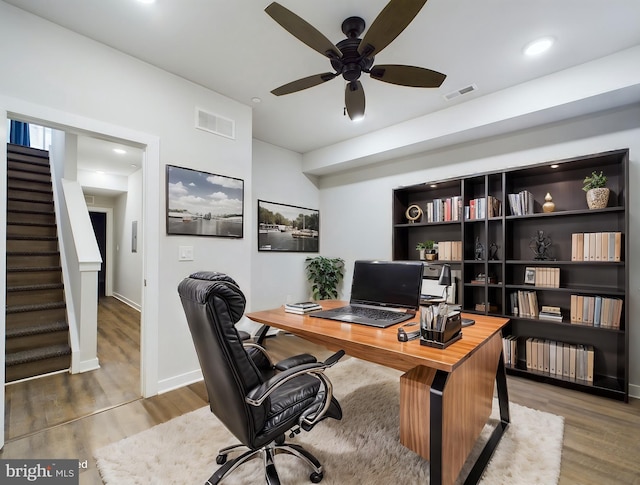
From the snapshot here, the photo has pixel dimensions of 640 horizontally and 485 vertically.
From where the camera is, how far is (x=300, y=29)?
1.66 m

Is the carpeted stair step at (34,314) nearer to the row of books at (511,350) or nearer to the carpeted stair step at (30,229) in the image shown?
the carpeted stair step at (30,229)

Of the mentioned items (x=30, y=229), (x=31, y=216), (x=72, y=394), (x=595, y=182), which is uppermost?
(x=595, y=182)

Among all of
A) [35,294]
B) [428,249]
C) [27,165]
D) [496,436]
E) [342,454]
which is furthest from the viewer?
[27,165]

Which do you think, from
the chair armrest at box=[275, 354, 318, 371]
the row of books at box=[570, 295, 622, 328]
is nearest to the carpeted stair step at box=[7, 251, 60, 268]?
the chair armrest at box=[275, 354, 318, 371]

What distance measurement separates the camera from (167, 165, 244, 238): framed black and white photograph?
271 centimetres

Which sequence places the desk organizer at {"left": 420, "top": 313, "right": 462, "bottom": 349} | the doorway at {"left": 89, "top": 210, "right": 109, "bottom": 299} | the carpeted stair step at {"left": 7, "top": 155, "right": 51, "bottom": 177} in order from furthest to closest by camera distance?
the doorway at {"left": 89, "top": 210, "right": 109, "bottom": 299}, the carpeted stair step at {"left": 7, "top": 155, "right": 51, "bottom": 177}, the desk organizer at {"left": 420, "top": 313, "right": 462, "bottom": 349}

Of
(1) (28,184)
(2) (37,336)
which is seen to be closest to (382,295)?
(2) (37,336)

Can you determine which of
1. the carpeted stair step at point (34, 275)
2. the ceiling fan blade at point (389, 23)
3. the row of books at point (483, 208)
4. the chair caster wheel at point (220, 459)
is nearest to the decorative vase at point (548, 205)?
the row of books at point (483, 208)

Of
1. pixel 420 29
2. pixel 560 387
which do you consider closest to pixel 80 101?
pixel 420 29

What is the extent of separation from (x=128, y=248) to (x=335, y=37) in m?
6.04

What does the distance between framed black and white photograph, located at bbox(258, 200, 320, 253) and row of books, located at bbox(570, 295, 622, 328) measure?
10.9 ft

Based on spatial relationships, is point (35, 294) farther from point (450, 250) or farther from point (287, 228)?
point (450, 250)

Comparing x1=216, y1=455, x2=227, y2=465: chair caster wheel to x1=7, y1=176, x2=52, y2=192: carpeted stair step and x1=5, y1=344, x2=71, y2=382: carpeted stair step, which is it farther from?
x1=7, y1=176, x2=52, y2=192: carpeted stair step

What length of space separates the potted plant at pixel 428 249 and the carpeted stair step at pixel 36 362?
3.98m
